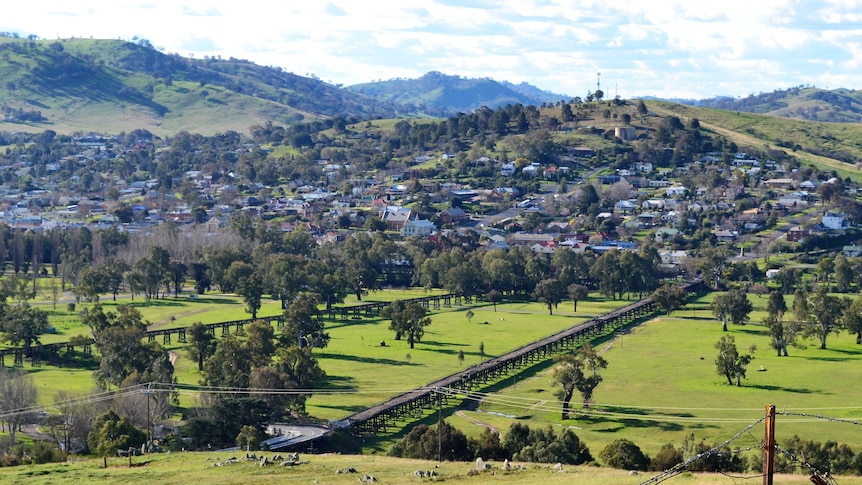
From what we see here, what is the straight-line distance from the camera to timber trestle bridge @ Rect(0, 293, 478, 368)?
6675 centimetres

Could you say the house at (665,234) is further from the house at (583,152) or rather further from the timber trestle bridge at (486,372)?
the house at (583,152)

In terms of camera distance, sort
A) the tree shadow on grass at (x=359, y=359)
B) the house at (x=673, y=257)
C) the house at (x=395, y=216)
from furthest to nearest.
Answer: the house at (x=395, y=216) < the house at (x=673, y=257) < the tree shadow on grass at (x=359, y=359)

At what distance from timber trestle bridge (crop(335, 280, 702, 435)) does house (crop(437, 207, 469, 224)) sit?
156 feet

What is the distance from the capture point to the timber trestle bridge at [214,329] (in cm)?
6675

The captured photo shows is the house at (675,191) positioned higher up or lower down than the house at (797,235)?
higher up

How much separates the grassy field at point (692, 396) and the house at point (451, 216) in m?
61.7

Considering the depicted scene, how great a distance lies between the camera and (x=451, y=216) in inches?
5468

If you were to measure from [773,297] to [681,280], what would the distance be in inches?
959

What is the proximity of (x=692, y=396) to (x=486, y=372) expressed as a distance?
466 inches

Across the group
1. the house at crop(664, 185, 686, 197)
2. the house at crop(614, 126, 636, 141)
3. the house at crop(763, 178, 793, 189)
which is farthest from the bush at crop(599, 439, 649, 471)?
the house at crop(614, 126, 636, 141)

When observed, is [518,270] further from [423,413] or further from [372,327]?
[423,413]

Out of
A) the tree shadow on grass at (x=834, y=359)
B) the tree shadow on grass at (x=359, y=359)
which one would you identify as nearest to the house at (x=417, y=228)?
the tree shadow on grass at (x=359, y=359)

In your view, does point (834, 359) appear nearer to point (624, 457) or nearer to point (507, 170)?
point (624, 457)

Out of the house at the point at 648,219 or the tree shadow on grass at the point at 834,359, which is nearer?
the tree shadow on grass at the point at 834,359
